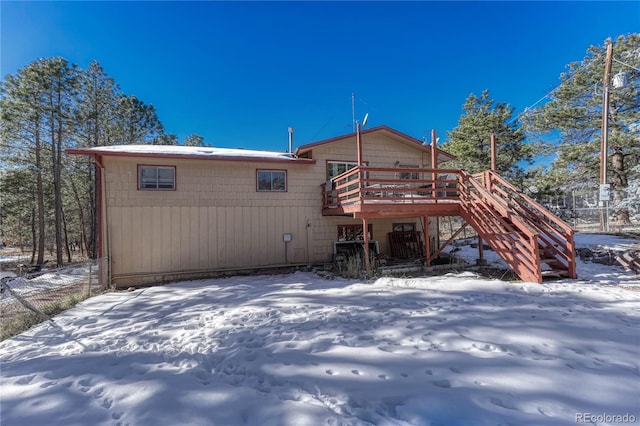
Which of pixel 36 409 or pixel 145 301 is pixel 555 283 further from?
pixel 145 301

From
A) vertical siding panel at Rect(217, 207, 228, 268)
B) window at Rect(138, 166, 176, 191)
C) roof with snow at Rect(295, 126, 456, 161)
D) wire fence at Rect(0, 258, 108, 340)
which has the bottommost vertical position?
wire fence at Rect(0, 258, 108, 340)

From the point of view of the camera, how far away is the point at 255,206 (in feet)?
29.7

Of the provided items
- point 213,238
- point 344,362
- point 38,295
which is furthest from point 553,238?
point 38,295

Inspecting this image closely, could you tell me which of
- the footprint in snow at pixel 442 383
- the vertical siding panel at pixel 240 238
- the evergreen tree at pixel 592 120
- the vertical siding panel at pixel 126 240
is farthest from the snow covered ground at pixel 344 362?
the evergreen tree at pixel 592 120

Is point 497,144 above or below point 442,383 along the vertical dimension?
above

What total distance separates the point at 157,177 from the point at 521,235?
1043cm

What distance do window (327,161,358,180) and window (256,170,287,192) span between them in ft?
5.63

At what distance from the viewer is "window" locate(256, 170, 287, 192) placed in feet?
30.3

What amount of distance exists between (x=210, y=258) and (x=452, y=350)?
7622mm

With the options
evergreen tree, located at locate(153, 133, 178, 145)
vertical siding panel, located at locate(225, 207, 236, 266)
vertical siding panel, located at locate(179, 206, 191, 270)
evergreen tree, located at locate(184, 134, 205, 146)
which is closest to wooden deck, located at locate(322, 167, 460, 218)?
vertical siding panel, located at locate(225, 207, 236, 266)

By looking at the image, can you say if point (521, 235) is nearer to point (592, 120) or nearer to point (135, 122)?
point (592, 120)

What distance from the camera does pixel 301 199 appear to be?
956 centimetres

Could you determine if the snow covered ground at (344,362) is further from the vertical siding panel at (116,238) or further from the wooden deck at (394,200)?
the vertical siding panel at (116,238)

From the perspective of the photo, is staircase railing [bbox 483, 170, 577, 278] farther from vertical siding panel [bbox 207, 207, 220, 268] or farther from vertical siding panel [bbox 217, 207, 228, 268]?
vertical siding panel [bbox 207, 207, 220, 268]
